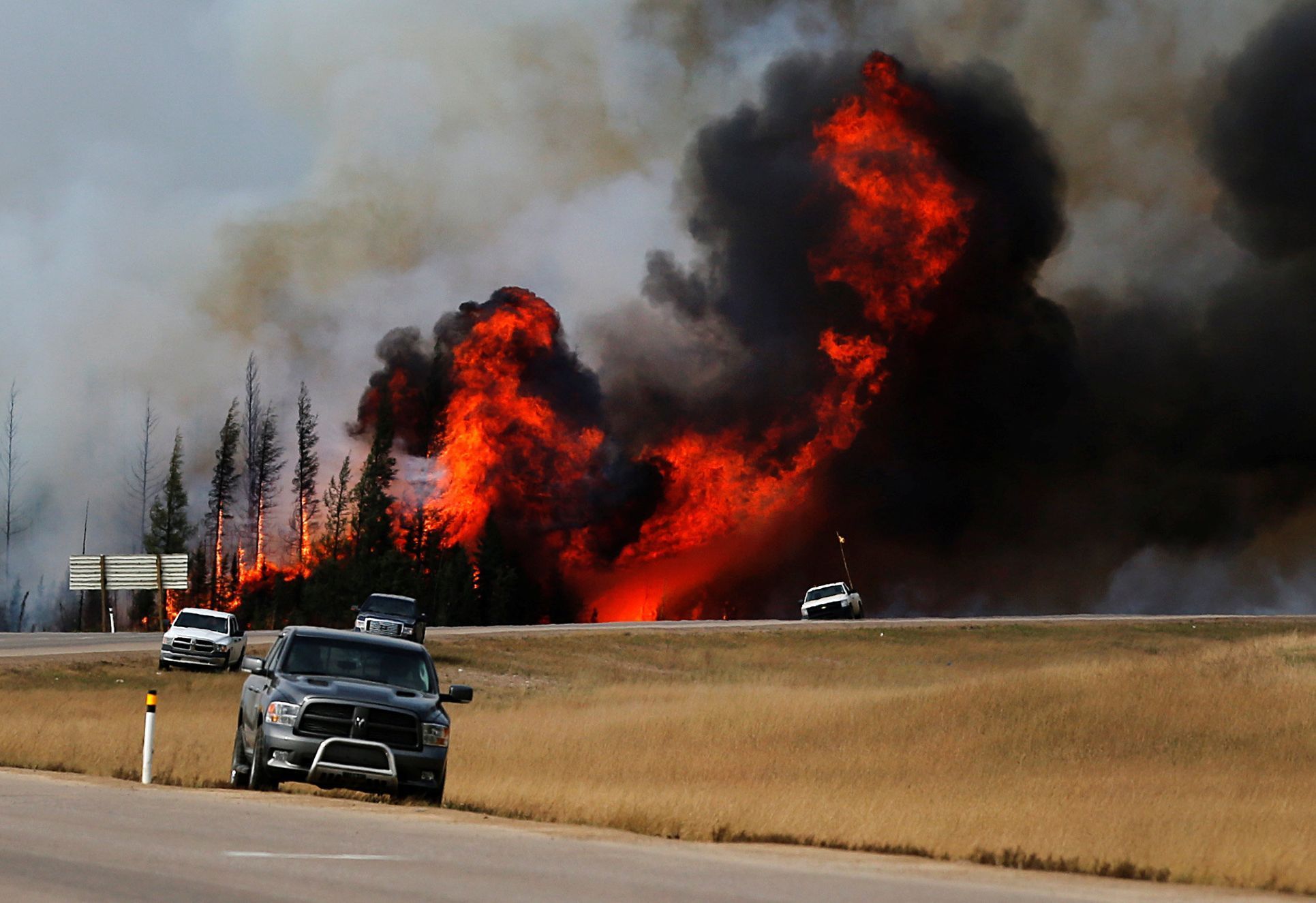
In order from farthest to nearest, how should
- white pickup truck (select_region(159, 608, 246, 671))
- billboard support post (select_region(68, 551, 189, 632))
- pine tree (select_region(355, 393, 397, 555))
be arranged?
pine tree (select_region(355, 393, 397, 555))
billboard support post (select_region(68, 551, 189, 632))
white pickup truck (select_region(159, 608, 246, 671))

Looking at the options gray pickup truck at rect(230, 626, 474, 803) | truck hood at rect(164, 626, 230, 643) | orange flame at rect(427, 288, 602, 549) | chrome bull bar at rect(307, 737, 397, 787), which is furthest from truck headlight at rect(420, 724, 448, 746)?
orange flame at rect(427, 288, 602, 549)

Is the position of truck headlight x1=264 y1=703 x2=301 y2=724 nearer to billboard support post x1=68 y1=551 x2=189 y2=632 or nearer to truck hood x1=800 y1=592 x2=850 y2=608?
billboard support post x1=68 y1=551 x2=189 y2=632

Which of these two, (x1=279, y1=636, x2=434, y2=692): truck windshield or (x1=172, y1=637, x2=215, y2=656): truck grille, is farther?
(x1=172, y1=637, x2=215, y2=656): truck grille

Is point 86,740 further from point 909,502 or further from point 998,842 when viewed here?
point 909,502

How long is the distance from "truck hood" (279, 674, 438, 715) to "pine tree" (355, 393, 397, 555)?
9072cm

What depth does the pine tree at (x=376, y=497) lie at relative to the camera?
108250 millimetres

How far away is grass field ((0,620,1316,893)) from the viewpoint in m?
16.5

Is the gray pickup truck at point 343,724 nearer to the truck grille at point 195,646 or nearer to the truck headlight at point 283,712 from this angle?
the truck headlight at point 283,712

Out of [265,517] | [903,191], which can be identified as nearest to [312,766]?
[903,191]

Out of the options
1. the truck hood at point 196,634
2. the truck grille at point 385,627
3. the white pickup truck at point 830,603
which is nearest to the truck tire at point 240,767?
the truck hood at point 196,634

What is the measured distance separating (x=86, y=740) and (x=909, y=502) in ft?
260

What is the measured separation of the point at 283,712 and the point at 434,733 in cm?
168

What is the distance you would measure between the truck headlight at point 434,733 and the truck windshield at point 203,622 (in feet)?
89.5

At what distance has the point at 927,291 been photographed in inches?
3563
